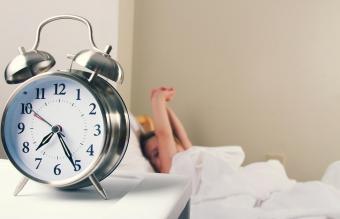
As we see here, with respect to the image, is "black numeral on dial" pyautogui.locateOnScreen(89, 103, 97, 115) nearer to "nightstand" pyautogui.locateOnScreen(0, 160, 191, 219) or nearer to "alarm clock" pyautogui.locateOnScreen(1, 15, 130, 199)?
"alarm clock" pyautogui.locateOnScreen(1, 15, 130, 199)

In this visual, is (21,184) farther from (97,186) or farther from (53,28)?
(53,28)

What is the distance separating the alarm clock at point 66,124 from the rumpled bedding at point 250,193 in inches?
26.1

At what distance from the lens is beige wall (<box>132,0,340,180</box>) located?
2676mm

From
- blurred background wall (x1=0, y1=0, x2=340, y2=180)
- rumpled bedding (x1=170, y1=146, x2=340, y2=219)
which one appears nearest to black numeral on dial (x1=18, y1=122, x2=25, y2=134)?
rumpled bedding (x1=170, y1=146, x2=340, y2=219)

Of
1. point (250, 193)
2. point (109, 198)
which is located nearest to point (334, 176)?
point (250, 193)

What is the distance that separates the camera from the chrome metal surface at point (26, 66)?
0.70 metres

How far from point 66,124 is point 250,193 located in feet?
3.30

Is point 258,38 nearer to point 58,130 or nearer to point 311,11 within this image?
point 311,11

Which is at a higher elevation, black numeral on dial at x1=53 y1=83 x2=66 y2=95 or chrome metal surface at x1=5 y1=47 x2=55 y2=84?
chrome metal surface at x1=5 y1=47 x2=55 y2=84

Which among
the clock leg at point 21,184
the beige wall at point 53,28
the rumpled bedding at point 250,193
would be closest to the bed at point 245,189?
the rumpled bedding at point 250,193

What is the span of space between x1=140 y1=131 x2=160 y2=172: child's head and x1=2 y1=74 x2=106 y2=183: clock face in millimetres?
1507

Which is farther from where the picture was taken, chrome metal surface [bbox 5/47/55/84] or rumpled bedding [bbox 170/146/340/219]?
rumpled bedding [bbox 170/146/340/219]

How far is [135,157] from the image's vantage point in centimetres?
200

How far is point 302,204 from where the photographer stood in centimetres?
138
